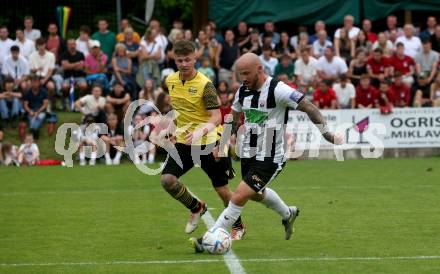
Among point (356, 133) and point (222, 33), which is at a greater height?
point (222, 33)

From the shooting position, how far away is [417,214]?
11.2 metres

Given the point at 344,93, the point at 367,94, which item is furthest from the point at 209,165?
the point at 367,94

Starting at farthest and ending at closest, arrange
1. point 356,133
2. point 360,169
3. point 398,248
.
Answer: point 356,133 → point 360,169 → point 398,248

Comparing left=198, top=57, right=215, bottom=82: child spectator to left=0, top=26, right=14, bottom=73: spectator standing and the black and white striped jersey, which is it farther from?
the black and white striped jersey

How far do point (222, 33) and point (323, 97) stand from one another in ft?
15.8

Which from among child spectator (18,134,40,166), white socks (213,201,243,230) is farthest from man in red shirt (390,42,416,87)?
white socks (213,201,243,230)

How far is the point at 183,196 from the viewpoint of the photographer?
9438mm

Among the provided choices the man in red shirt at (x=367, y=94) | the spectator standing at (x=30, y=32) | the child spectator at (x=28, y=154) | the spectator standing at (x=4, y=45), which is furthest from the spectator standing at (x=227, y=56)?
the spectator standing at (x=4, y=45)

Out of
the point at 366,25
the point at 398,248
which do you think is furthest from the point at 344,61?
the point at 398,248

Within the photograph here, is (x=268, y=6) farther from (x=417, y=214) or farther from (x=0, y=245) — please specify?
(x=0, y=245)

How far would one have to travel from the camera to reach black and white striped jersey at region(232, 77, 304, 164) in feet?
28.0

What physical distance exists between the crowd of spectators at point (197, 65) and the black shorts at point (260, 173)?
12000 millimetres

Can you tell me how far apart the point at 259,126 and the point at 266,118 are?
10cm

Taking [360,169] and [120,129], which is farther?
[120,129]
